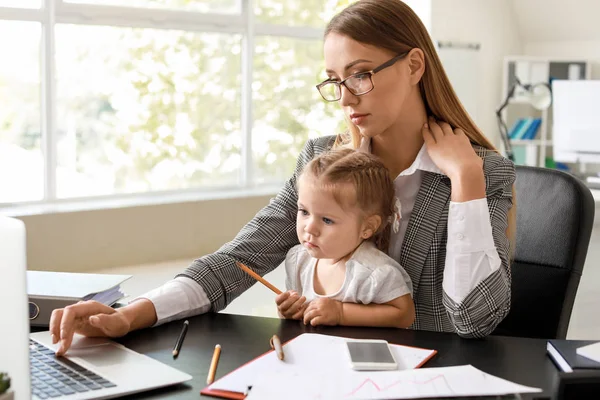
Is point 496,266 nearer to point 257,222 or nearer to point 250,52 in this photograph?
point 257,222

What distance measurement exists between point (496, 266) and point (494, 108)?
5.26m

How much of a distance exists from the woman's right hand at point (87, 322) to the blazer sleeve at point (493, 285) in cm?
60

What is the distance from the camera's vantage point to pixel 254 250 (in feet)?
5.80

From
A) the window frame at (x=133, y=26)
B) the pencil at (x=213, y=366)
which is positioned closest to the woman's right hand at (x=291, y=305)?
the pencil at (x=213, y=366)

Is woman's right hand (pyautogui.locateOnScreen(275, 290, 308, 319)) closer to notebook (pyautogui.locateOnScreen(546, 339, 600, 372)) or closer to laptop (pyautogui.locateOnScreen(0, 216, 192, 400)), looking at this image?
laptop (pyautogui.locateOnScreen(0, 216, 192, 400))

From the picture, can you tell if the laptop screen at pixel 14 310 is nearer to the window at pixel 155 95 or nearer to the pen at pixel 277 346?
the pen at pixel 277 346

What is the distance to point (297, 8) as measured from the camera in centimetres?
577

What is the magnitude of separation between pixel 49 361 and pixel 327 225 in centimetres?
61

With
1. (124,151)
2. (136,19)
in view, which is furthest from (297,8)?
(124,151)

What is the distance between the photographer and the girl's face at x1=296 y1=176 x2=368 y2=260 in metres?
1.62

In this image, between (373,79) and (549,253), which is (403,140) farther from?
(549,253)

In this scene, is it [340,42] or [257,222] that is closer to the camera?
[340,42]

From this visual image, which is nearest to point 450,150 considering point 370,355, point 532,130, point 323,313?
point 323,313

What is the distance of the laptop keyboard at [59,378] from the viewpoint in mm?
1131
